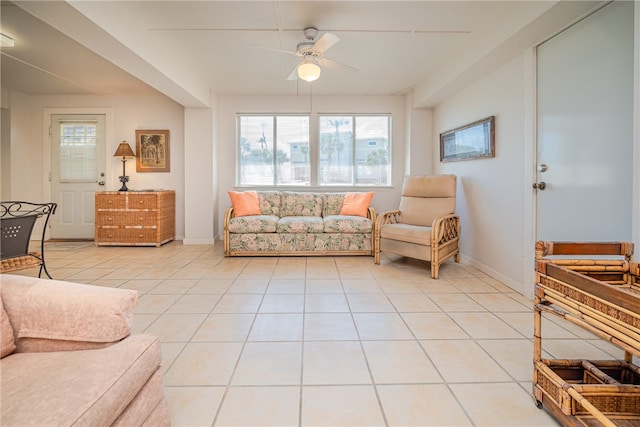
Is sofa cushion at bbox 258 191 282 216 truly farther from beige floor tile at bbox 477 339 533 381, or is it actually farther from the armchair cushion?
the armchair cushion

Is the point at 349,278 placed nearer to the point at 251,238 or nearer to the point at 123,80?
the point at 251,238

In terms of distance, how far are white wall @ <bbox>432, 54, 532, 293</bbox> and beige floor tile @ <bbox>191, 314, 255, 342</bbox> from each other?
7.78 ft

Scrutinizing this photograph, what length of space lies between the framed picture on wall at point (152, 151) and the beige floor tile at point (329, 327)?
13.8 feet

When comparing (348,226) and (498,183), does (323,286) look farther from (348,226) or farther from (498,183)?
(498,183)

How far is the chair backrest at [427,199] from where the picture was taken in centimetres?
355

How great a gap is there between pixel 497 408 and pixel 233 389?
3.79ft

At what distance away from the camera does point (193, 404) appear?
1.27 metres

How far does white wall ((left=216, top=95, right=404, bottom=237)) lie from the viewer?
493 centimetres

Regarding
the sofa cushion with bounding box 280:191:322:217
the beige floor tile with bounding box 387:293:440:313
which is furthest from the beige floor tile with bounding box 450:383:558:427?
the sofa cushion with bounding box 280:191:322:217

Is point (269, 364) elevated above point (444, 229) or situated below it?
below

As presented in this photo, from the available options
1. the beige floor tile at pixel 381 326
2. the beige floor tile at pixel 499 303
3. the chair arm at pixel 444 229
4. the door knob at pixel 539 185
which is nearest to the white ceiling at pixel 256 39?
the door knob at pixel 539 185

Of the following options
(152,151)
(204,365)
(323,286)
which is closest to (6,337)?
(204,365)

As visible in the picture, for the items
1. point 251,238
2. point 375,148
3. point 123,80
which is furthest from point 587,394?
point 123,80

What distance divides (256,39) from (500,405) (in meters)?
3.44
